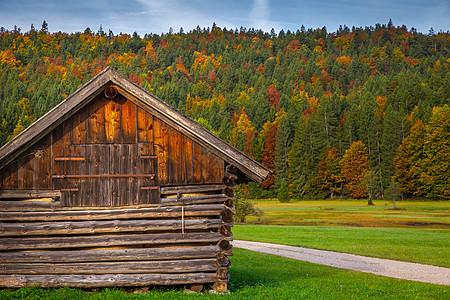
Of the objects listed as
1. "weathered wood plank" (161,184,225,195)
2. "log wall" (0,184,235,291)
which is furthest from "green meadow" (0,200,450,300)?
"weathered wood plank" (161,184,225,195)

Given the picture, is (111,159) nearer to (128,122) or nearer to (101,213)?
(128,122)

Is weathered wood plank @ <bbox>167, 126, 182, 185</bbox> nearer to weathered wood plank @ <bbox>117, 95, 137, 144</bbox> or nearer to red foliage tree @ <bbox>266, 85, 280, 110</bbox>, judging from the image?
weathered wood plank @ <bbox>117, 95, 137, 144</bbox>

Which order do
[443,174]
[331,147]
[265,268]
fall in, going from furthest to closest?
[331,147] < [443,174] < [265,268]

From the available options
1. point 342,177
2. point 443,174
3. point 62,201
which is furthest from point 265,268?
point 342,177

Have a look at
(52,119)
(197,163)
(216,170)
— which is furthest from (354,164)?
(52,119)

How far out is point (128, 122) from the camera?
13352mm

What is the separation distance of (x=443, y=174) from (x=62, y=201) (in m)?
91.5

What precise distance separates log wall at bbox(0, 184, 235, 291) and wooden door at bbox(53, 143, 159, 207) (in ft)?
0.91

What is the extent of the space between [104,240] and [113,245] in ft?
0.94

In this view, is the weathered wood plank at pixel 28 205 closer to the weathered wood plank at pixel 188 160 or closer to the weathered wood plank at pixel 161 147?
the weathered wood plank at pixel 161 147

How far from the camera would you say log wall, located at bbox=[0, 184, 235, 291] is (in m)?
12.9

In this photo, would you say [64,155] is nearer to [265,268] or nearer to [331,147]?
[265,268]

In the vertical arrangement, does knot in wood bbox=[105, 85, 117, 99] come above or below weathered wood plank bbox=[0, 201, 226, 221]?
above

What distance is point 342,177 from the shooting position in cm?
10825
